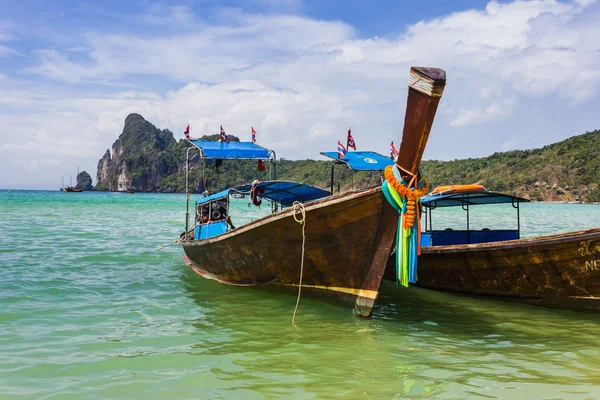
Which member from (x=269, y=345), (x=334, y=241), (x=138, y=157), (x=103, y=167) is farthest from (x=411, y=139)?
(x=103, y=167)

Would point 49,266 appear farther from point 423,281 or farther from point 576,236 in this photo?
point 576,236

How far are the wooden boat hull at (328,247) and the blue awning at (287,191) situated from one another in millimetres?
1571

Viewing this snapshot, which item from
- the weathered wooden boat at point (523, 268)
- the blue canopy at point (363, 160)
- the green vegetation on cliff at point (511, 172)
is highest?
the green vegetation on cliff at point (511, 172)

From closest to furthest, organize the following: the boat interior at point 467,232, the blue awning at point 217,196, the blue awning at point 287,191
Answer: the blue awning at point 287,191
the blue awning at point 217,196
the boat interior at point 467,232

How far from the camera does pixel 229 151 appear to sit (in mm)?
10820

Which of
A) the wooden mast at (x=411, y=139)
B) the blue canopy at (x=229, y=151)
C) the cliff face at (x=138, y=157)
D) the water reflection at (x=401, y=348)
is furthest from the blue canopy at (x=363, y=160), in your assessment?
the cliff face at (x=138, y=157)

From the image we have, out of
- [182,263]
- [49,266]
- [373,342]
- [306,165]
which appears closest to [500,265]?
[373,342]

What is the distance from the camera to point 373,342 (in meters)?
6.13

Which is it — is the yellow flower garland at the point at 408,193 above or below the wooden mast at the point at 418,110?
below

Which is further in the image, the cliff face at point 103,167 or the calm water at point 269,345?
the cliff face at point 103,167

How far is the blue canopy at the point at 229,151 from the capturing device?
34.7 ft

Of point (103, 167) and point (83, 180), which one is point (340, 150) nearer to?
point (83, 180)

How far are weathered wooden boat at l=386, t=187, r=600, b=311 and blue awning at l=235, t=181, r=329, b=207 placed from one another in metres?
2.36

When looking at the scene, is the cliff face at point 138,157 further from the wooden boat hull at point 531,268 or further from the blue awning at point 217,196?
the wooden boat hull at point 531,268
